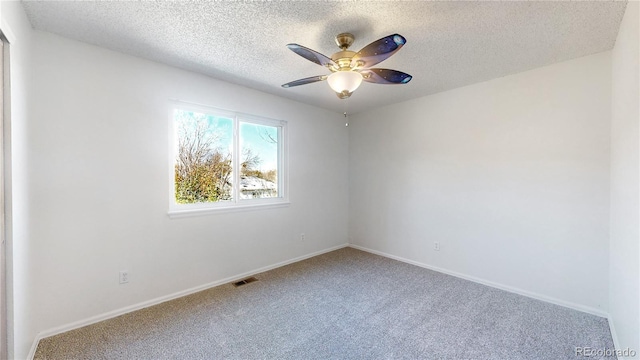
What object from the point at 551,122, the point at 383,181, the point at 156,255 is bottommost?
the point at 156,255

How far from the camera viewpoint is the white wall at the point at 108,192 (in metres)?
2.11

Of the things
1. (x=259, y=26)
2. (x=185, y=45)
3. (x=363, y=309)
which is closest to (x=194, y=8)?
(x=259, y=26)

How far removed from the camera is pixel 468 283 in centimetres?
318

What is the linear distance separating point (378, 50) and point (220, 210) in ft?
7.97

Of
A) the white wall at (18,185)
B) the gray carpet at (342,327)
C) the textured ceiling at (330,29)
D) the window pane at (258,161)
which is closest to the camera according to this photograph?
the white wall at (18,185)

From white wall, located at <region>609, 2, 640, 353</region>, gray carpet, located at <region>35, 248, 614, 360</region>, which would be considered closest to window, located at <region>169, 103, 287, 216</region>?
gray carpet, located at <region>35, 248, 614, 360</region>

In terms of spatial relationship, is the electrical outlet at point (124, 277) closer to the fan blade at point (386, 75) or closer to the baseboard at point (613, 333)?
the fan blade at point (386, 75)

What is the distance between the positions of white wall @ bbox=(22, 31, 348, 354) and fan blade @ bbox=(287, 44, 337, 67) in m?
1.71

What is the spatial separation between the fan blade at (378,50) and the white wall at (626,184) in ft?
4.51

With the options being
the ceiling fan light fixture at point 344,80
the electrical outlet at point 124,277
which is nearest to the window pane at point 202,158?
the electrical outlet at point 124,277

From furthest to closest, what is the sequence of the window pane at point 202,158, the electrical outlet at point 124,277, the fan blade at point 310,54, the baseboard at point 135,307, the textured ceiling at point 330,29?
the window pane at point 202,158 < the electrical outlet at point 124,277 < the baseboard at point 135,307 < the textured ceiling at point 330,29 < the fan blade at point 310,54

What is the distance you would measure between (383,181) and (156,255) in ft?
10.4

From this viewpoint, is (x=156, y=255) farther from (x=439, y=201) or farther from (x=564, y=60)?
(x=564, y=60)

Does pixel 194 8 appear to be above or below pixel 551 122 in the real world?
above
